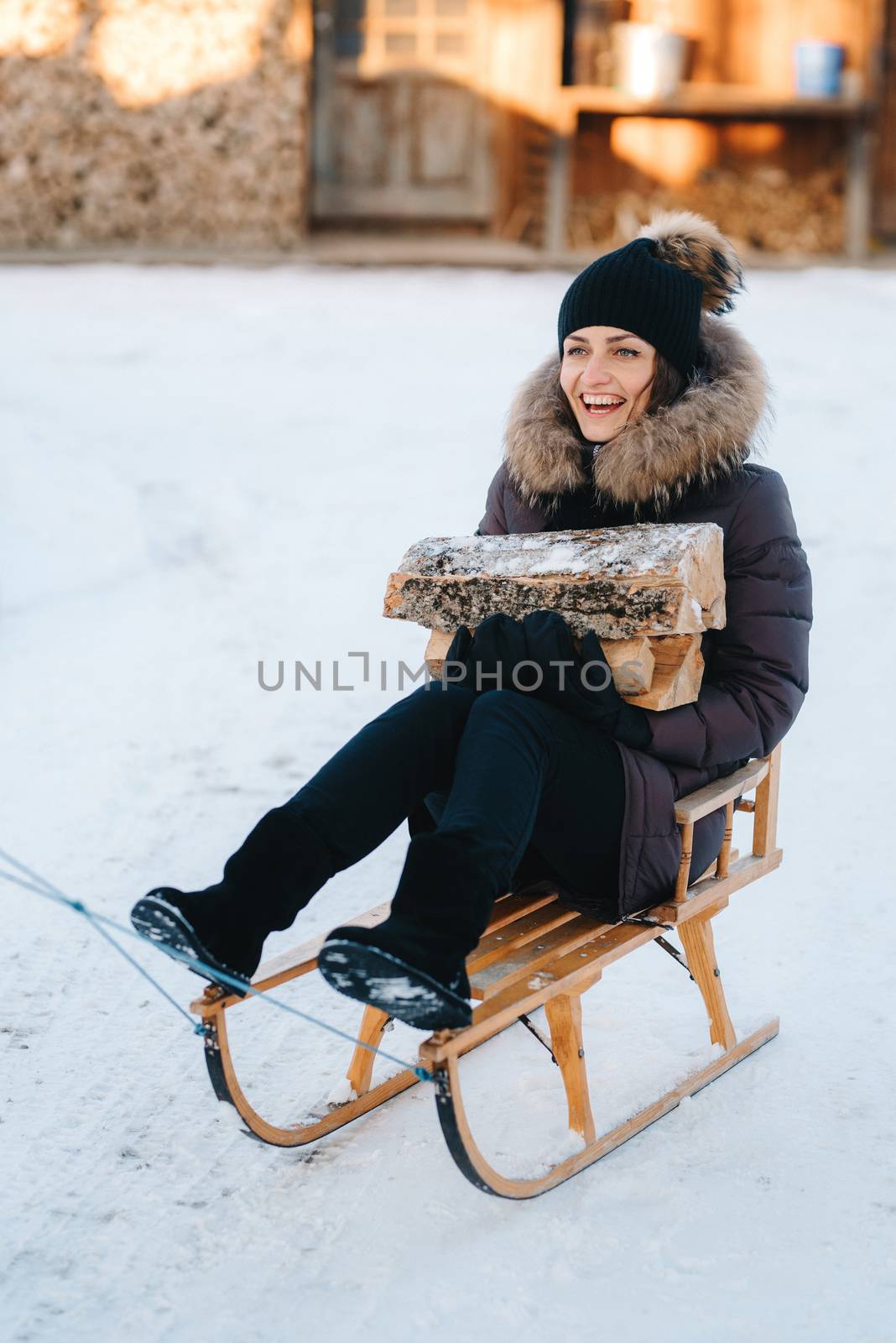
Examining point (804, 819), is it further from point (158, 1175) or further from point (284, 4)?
point (284, 4)

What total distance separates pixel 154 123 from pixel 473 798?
6.96m

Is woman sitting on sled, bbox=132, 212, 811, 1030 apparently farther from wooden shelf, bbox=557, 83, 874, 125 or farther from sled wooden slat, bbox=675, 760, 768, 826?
wooden shelf, bbox=557, 83, 874, 125

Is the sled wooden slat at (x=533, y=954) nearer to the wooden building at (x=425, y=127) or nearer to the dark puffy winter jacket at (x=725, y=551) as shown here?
the dark puffy winter jacket at (x=725, y=551)

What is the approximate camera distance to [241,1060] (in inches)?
101

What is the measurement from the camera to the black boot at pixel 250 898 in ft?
6.55

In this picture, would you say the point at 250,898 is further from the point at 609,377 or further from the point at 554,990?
the point at 609,377

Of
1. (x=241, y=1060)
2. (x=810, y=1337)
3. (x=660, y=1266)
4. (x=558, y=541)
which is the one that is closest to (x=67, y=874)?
(x=241, y=1060)

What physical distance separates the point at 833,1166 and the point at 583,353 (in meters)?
1.45

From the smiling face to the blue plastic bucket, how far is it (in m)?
6.43

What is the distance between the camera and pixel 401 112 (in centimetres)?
852

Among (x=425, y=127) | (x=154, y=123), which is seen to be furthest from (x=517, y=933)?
(x=425, y=127)

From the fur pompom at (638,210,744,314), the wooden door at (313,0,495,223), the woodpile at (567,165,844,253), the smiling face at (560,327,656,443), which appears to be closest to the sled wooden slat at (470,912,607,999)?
the smiling face at (560,327,656,443)

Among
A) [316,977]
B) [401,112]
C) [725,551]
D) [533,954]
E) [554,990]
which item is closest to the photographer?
[554,990]

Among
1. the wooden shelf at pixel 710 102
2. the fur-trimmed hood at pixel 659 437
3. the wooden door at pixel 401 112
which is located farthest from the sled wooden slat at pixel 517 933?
the wooden door at pixel 401 112
